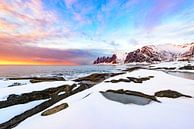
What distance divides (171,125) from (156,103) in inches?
131

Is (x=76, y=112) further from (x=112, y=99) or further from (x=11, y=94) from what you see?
(x=11, y=94)

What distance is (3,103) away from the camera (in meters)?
15.3

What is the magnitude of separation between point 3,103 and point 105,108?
9.63 m

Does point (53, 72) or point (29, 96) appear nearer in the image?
point (29, 96)

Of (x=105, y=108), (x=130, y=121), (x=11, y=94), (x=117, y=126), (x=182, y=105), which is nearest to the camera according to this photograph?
(x=117, y=126)

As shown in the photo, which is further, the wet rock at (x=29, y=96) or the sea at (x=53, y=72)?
the sea at (x=53, y=72)

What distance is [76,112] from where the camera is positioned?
8289 mm

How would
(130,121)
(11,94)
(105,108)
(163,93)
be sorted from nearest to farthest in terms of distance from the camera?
(130,121) < (105,108) < (163,93) < (11,94)

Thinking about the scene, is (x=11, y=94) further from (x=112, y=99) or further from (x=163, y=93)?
(x=163, y=93)

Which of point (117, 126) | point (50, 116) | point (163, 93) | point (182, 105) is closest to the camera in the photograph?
point (117, 126)

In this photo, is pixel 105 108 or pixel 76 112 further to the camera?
pixel 105 108

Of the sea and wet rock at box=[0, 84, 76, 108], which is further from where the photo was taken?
the sea

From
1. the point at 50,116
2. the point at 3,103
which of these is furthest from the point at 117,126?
the point at 3,103

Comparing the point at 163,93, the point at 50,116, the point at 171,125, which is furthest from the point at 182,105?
the point at 50,116
